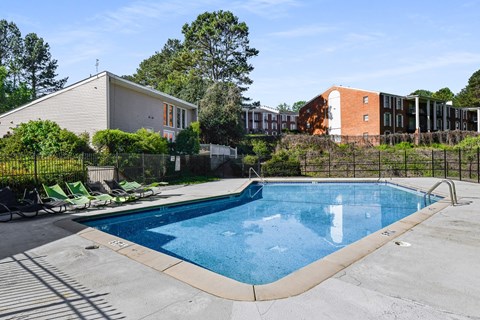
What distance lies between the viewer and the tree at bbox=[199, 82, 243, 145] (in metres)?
33.0

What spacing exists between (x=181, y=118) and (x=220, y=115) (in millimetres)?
6920

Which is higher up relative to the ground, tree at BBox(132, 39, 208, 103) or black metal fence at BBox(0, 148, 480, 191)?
tree at BBox(132, 39, 208, 103)

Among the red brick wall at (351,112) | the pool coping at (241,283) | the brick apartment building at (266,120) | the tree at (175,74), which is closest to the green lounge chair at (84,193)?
the pool coping at (241,283)

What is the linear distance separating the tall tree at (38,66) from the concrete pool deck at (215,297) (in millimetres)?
52549

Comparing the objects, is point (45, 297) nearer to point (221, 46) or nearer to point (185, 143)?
point (185, 143)

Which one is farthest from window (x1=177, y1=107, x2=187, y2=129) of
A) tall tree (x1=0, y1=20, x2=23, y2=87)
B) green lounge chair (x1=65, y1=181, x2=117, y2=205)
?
tall tree (x1=0, y1=20, x2=23, y2=87)

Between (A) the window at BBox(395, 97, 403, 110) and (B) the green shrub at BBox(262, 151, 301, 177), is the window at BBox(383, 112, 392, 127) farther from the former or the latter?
(B) the green shrub at BBox(262, 151, 301, 177)

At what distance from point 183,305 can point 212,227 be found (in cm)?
607

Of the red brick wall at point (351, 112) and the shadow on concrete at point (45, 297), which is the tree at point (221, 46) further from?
the shadow on concrete at point (45, 297)

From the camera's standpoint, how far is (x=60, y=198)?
31.2 feet

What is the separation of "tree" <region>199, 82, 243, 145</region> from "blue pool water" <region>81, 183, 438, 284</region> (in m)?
19.1

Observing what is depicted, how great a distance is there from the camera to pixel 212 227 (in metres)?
9.28

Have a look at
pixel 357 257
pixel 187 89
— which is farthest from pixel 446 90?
pixel 357 257

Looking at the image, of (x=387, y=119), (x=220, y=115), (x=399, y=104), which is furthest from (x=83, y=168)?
(x=399, y=104)
